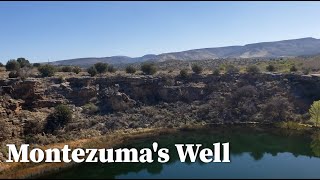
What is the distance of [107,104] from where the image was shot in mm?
42469

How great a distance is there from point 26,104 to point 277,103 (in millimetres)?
24020

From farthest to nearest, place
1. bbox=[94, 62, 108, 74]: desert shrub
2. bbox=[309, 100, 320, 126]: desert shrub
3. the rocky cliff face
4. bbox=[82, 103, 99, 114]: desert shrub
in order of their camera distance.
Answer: bbox=[94, 62, 108, 74]: desert shrub, bbox=[82, 103, 99, 114]: desert shrub, the rocky cliff face, bbox=[309, 100, 320, 126]: desert shrub

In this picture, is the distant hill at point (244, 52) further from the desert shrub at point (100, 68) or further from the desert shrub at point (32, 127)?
the desert shrub at point (32, 127)

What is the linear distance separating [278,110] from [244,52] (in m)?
Result: 132

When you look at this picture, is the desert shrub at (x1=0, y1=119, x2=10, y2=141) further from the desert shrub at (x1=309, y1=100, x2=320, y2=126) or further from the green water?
the desert shrub at (x1=309, y1=100, x2=320, y2=126)

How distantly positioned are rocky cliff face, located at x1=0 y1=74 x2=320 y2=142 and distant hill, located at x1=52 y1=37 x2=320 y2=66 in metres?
108

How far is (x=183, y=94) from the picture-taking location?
4588 centimetres

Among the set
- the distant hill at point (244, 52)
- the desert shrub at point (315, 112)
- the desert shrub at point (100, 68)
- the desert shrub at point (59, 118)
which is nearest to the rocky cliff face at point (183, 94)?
the desert shrub at point (59, 118)

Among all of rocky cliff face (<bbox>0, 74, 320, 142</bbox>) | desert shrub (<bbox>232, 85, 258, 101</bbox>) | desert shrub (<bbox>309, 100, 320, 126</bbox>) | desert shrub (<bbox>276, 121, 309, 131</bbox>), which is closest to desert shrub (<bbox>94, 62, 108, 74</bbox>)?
rocky cliff face (<bbox>0, 74, 320, 142</bbox>)

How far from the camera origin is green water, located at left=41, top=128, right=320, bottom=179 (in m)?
24.8

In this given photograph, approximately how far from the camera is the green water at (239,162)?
81.3ft

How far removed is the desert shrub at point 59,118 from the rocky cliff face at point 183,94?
1.23 metres

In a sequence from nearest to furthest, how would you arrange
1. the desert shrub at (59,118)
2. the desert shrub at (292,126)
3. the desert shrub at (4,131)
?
the desert shrub at (4,131) < the desert shrub at (59,118) < the desert shrub at (292,126)

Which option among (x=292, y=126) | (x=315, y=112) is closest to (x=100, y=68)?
(x=292, y=126)
